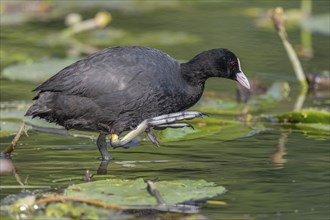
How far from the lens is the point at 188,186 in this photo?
20.0 feet

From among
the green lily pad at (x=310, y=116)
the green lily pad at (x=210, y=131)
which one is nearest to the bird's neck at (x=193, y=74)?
the green lily pad at (x=210, y=131)

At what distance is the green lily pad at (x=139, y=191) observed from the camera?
5734 mm

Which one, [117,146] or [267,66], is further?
[267,66]

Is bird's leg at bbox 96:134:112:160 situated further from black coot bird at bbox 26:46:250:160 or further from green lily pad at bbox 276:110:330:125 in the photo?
green lily pad at bbox 276:110:330:125

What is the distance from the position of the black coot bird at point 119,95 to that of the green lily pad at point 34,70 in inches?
119

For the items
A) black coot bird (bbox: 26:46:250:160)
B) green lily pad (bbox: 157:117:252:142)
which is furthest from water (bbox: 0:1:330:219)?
black coot bird (bbox: 26:46:250:160)

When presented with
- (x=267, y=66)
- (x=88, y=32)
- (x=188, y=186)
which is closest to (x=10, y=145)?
(x=188, y=186)

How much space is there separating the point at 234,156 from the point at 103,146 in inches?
38.7

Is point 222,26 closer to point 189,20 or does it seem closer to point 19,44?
point 189,20

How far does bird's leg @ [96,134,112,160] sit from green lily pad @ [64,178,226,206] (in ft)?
4.42

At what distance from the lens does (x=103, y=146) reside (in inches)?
301

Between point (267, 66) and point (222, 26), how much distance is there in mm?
2418

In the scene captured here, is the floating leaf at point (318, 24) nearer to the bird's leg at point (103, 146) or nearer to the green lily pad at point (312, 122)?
the green lily pad at point (312, 122)

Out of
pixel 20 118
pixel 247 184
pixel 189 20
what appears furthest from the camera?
pixel 189 20
